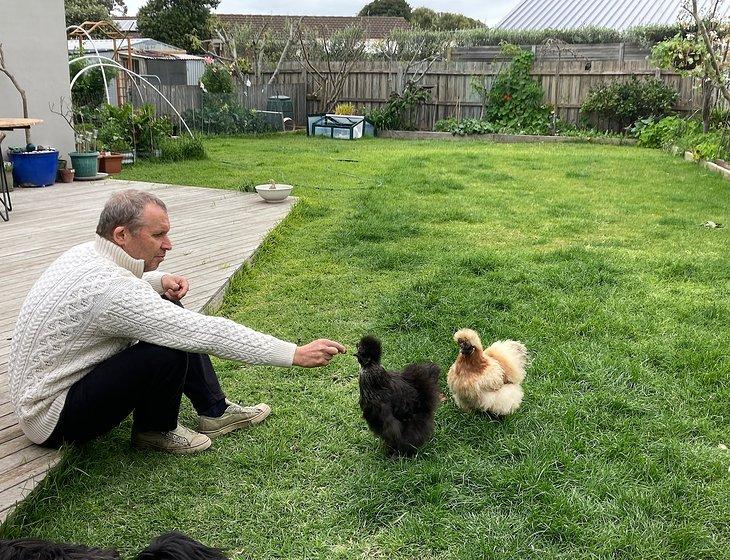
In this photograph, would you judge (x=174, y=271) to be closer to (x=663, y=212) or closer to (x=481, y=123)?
(x=663, y=212)

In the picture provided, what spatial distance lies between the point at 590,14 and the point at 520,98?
11188mm

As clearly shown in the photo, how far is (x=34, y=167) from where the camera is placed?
9.17 metres

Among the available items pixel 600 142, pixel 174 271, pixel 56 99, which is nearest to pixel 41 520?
pixel 174 271

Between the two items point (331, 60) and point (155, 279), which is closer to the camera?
point (155, 279)

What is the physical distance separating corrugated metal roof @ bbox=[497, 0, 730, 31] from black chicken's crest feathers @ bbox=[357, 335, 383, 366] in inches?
921

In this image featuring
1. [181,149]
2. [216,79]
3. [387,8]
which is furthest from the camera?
[387,8]

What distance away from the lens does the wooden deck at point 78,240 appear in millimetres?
2674

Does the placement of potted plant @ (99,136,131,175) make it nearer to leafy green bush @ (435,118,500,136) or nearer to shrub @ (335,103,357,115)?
shrub @ (335,103,357,115)

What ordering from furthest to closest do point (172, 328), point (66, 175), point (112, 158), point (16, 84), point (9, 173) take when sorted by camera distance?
point (112, 158) → point (66, 175) → point (16, 84) → point (9, 173) → point (172, 328)

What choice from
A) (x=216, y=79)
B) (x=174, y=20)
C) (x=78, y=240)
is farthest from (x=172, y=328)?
(x=174, y=20)

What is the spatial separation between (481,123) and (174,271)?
1328 cm

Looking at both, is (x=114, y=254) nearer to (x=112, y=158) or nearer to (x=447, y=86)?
(x=112, y=158)

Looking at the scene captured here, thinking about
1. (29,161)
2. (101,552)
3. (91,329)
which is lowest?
(101,552)

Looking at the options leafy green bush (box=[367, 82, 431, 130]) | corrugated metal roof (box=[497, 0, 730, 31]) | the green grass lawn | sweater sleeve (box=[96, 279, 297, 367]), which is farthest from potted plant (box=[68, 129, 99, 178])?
corrugated metal roof (box=[497, 0, 730, 31])
